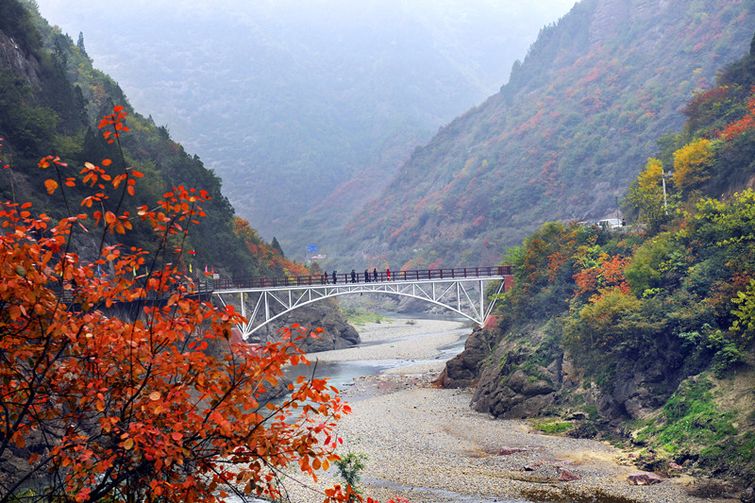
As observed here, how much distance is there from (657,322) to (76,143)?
4337cm

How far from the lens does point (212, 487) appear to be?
8.51 metres

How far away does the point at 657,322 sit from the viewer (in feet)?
126

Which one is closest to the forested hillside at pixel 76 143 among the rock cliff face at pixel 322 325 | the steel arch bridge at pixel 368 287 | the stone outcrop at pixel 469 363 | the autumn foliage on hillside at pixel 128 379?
the rock cliff face at pixel 322 325

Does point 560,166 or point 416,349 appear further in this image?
point 560,166

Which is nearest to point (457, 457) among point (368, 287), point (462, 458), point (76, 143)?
point (462, 458)

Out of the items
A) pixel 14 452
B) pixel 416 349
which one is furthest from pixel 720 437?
pixel 416 349

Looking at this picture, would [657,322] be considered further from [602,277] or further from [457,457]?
[457,457]

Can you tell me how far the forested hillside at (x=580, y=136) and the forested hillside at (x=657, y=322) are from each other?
79962 mm

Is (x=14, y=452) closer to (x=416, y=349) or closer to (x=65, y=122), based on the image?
(x=65, y=122)

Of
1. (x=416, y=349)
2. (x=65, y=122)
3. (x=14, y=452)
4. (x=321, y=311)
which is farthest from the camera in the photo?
(x=321, y=311)

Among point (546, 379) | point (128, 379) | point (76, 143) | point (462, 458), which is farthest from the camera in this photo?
point (76, 143)

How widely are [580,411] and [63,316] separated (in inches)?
1362

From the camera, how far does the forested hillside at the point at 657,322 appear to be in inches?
1283

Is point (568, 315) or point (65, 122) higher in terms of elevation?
point (65, 122)
